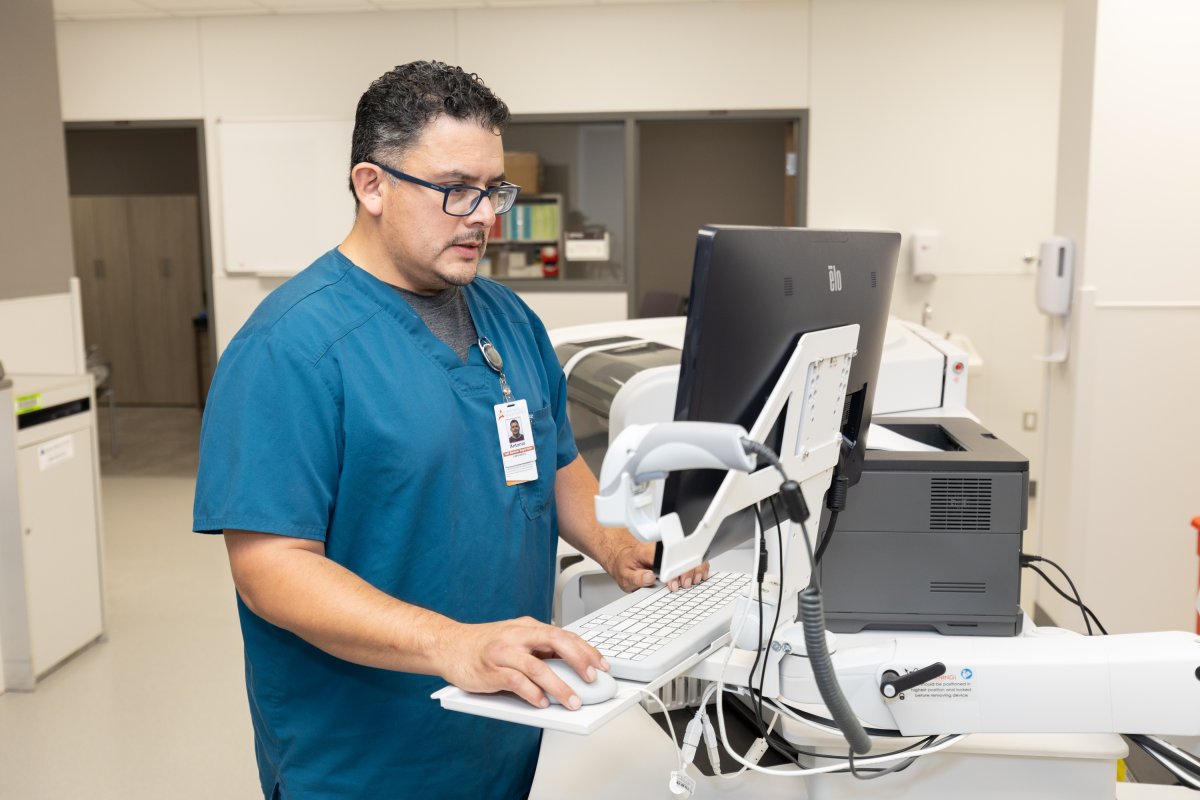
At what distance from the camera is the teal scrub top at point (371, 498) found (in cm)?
116

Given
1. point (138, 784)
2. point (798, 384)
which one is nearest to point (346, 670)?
point (798, 384)

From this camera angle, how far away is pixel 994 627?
4.30 feet

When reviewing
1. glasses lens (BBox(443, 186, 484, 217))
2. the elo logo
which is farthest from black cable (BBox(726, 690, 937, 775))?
glasses lens (BBox(443, 186, 484, 217))

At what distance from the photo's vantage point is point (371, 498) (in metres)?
1.24

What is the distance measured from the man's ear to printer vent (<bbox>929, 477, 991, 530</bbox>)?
0.80m

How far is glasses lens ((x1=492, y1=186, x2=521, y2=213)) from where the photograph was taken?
132cm

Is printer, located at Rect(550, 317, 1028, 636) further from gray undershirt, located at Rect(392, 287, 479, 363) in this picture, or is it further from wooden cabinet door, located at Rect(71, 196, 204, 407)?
wooden cabinet door, located at Rect(71, 196, 204, 407)

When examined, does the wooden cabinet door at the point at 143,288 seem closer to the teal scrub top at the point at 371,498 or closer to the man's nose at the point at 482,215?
the teal scrub top at the point at 371,498

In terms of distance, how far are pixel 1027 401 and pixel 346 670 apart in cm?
503

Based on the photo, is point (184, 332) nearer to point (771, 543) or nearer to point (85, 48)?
point (85, 48)

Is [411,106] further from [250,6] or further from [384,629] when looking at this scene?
[250,6]

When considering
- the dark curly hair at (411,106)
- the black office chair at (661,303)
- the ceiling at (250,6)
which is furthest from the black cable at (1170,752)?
the ceiling at (250,6)

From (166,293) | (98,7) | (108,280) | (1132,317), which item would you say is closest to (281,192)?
(98,7)

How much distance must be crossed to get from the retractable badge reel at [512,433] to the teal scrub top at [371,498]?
0.01 m
